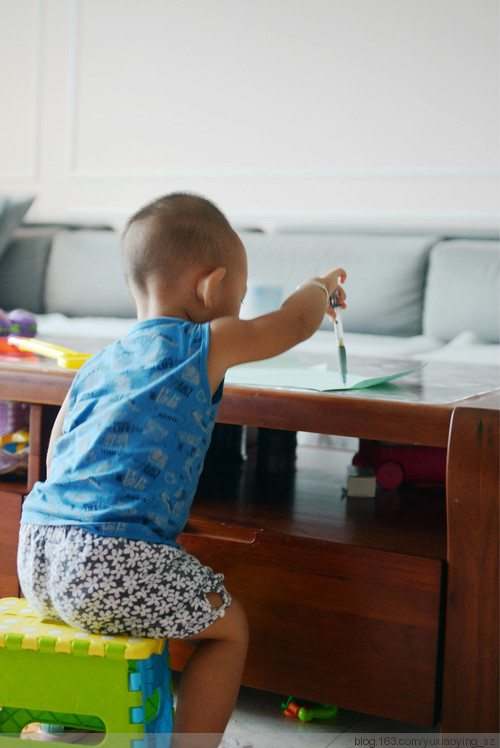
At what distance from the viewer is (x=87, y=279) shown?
Result: 9.10 ft

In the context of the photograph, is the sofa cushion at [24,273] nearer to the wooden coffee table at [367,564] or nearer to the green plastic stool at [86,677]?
the wooden coffee table at [367,564]

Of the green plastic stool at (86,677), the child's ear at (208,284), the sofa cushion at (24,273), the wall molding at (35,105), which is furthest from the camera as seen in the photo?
the wall molding at (35,105)

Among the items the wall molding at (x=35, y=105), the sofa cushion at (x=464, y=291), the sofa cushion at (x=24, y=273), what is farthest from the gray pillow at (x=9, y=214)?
the sofa cushion at (x=464, y=291)

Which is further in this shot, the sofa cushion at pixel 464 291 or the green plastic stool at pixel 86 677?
the sofa cushion at pixel 464 291

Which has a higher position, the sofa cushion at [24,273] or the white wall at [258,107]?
the white wall at [258,107]

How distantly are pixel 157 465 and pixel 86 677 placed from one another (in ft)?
0.66

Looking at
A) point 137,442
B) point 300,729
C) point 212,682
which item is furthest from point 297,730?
point 137,442

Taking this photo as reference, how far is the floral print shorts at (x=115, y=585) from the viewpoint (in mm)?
742

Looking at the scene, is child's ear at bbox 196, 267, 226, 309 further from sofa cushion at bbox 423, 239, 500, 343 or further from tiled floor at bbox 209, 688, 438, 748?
sofa cushion at bbox 423, 239, 500, 343

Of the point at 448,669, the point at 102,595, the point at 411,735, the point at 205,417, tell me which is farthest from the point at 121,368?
the point at 411,735

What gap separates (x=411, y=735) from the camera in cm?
98

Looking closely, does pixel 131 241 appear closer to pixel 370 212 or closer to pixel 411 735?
pixel 411 735

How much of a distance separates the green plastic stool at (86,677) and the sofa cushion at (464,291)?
5.55 feet

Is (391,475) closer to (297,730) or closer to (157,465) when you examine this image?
(297,730)
